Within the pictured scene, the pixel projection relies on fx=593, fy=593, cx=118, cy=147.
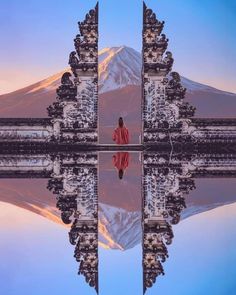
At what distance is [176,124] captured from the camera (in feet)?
42.6

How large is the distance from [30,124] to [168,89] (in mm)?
3153

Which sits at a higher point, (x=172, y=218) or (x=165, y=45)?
(x=165, y=45)

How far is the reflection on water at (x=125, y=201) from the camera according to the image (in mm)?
5137

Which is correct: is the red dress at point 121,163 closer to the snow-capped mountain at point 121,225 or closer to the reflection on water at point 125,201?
the reflection on water at point 125,201

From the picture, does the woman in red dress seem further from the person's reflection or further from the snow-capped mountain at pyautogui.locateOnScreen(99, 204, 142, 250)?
the snow-capped mountain at pyautogui.locateOnScreen(99, 204, 142, 250)

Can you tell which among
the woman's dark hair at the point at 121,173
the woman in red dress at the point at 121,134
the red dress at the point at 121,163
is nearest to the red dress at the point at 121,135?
the woman in red dress at the point at 121,134

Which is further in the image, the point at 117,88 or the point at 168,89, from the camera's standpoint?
the point at 117,88

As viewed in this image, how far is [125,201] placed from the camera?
6734 mm

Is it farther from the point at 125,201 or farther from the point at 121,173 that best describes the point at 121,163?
the point at 125,201

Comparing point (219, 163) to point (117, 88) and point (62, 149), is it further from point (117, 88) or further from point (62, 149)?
point (117, 88)

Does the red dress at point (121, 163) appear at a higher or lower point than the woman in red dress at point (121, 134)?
lower

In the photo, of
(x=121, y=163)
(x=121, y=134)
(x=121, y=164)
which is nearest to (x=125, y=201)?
(x=121, y=164)

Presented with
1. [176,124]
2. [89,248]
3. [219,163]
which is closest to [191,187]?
[89,248]

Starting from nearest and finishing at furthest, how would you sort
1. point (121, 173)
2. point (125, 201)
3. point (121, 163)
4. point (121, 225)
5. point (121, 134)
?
point (121, 225) → point (125, 201) → point (121, 173) → point (121, 163) → point (121, 134)
